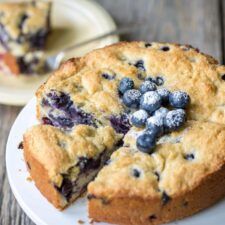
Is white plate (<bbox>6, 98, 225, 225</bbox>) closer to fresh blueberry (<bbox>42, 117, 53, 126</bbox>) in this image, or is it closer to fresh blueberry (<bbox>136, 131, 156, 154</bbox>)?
fresh blueberry (<bbox>42, 117, 53, 126</bbox>)

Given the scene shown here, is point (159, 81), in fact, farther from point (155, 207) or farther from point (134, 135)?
point (155, 207)

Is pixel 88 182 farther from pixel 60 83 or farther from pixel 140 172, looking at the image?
pixel 60 83

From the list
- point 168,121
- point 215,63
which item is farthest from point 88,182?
point 215,63

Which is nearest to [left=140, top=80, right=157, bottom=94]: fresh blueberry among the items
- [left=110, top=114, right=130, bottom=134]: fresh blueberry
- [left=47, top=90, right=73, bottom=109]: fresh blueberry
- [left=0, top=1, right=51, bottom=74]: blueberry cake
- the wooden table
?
[left=110, top=114, right=130, bottom=134]: fresh blueberry

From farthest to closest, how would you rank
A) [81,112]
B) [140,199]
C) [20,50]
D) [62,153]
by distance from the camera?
[20,50]
[81,112]
[62,153]
[140,199]

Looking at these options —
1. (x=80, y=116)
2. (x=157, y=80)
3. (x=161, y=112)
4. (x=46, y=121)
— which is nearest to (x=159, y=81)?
(x=157, y=80)

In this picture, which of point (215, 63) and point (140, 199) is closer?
point (140, 199)

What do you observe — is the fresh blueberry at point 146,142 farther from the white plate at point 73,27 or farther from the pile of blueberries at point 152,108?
the white plate at point 73,27
